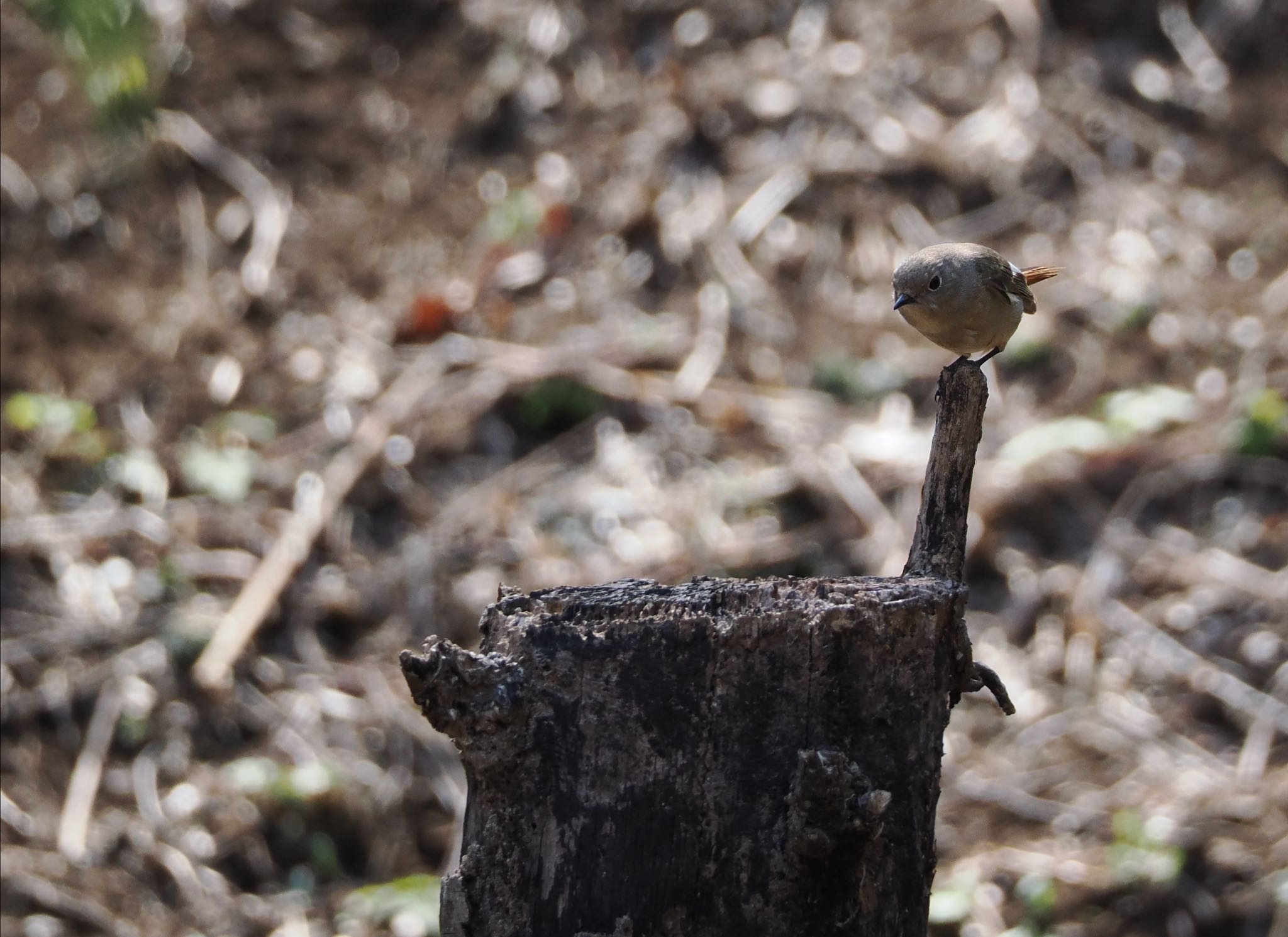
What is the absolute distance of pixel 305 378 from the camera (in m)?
7.01

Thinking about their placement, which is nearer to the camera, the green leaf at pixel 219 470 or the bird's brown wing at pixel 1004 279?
the bird's brown wing at pixel 1004 279

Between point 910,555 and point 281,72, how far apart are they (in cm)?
758

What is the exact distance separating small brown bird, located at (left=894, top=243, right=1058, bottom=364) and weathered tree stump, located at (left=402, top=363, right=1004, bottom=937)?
4.07 feet

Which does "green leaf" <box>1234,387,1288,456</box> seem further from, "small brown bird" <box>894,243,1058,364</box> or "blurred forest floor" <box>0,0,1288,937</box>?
"small brown bird" <box>894,243,1058,364</box>

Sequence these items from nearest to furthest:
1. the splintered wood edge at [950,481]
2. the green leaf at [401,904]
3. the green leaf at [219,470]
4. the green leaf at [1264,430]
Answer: the splintered wood edge at [950,481] → the green leaf at [401,904] → the green leaf at [1264,430] → the green leaf at [219,470]

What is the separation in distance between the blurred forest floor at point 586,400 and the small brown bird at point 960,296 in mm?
2097

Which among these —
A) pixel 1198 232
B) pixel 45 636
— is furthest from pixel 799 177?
pixel 45 636

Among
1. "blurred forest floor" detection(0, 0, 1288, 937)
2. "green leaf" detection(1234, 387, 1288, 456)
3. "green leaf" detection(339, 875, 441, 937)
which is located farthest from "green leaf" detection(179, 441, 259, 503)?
"green leaf" detection(1234, 387, 1288, 456)

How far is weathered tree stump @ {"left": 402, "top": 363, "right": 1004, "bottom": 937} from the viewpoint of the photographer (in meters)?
1.86

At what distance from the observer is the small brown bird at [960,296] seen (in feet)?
10.0

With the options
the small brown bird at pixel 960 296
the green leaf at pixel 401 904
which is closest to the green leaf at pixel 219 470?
the green leaf at pixel 401 904

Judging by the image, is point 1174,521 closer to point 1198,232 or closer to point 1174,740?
point 1174,740

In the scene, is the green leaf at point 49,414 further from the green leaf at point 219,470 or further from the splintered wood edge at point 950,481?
the splintered wood edge at point 950,481

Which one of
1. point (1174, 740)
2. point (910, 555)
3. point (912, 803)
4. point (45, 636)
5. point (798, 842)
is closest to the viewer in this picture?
point (798, 842)
